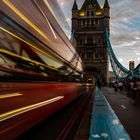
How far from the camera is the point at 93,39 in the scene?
117062 millimetres

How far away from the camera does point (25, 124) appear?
20.6 ft

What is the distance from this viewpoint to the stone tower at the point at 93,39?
11431 cm

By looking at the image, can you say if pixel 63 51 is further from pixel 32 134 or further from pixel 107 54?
pixel 107 54

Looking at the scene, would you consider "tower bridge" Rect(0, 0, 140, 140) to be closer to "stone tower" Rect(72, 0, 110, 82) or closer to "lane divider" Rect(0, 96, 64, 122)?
"lane divider" Rect(0, 96, 64, 122)

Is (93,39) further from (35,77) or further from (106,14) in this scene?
(35,77)

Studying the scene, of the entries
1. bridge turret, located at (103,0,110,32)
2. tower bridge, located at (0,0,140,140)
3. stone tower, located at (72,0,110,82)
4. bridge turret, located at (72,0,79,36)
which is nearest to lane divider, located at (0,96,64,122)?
tower bridge, located at (0,0,140,140)

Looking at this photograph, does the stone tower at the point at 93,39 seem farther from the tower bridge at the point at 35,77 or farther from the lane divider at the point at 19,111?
the lane divider at the point at 19,111

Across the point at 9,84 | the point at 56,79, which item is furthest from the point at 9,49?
the point at 56,79

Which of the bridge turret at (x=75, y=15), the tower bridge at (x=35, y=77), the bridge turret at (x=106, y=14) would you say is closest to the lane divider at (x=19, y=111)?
the tower bridge at (x=35, y=77)

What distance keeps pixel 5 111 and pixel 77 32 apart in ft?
377

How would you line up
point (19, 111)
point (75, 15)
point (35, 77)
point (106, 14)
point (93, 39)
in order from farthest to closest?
point (75, 15)
point (106, 14)
point (93, 39)
point (35, 77)
point (19, 111)

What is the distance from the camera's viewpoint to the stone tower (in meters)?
114

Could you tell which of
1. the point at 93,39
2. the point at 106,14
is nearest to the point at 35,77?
the point at 93,39

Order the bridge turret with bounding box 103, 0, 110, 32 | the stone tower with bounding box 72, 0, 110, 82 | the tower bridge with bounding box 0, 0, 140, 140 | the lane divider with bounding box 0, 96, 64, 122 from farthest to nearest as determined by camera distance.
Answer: the bridge turret with bounding box 103, 0, 110, 32 < the stone tower with bounding box 72, 0, 110, 82 < the tower bridge with bounding box 0, 0, 140, 140 < the lane divider with bounding box 0, 96, 64, 122
